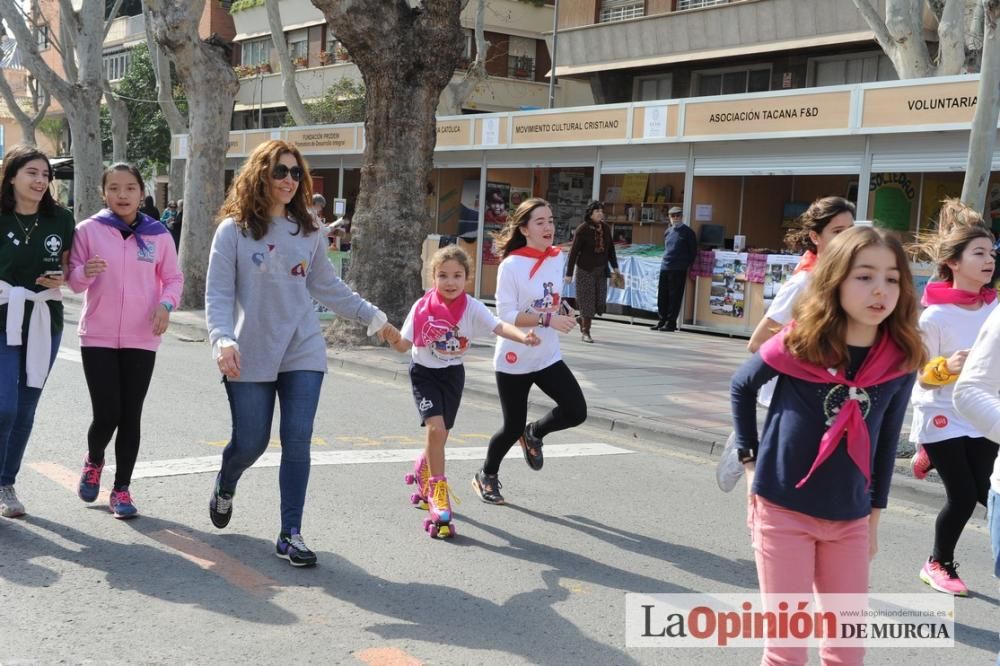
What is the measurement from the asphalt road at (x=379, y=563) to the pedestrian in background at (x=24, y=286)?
56 cm

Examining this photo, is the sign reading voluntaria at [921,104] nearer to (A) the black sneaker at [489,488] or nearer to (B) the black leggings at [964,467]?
(A) the black sneaker at [489,488]

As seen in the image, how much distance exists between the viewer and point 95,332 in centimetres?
562

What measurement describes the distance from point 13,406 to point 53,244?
82 centimetres

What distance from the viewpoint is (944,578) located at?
518 centimetres

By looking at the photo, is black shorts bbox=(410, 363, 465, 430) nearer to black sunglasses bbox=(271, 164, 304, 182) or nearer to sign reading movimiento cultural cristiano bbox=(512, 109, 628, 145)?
black sunglasses bbox=(271, 164, 304, 182)

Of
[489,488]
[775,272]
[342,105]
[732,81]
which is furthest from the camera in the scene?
[342,105]

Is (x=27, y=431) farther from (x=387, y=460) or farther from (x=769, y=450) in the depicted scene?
(x=769, y=450)

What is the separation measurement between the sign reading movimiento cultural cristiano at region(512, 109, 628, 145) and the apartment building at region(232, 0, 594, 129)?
14852mm

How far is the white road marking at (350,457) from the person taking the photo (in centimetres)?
684

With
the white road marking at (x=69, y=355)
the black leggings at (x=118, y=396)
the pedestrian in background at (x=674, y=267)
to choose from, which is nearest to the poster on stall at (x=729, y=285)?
the pedestrian in background at (x=674, y=267)

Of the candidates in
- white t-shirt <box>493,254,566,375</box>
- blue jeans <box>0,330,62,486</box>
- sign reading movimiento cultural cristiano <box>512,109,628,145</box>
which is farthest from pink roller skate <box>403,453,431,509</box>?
sign reading movimiento cultural cristiano <box>512,109,628,145</box>

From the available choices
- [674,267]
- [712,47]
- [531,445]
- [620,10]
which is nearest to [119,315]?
[531,445]

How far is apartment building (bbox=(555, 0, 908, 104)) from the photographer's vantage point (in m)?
25.4

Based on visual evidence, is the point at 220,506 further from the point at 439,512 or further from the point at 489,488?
the point at 489,488
